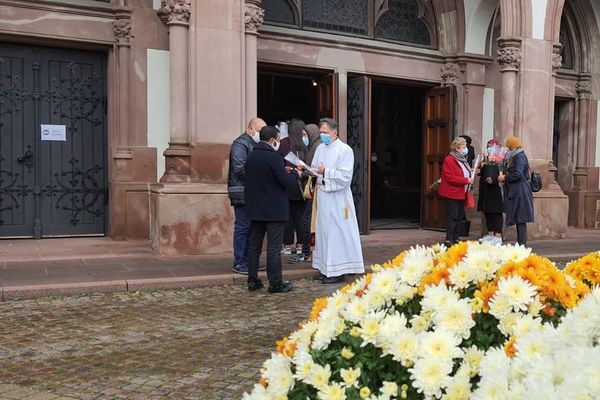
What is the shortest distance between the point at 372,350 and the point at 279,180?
4773 millimetres

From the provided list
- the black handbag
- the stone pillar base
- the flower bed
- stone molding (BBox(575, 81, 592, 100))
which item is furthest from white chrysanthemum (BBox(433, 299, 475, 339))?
stone molding (BBox(575, 81, 592, 100))

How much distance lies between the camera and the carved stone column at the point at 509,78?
1223 cm

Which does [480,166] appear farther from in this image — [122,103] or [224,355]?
[224,355]

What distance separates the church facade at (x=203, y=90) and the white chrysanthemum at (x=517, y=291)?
7322mm

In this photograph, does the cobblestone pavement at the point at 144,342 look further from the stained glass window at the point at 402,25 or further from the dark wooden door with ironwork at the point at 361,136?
the stained glass window at the point at 402,25

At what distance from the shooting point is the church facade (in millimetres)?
9172

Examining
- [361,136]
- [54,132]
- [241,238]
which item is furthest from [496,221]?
[54,132]

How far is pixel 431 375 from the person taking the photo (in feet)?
5.43

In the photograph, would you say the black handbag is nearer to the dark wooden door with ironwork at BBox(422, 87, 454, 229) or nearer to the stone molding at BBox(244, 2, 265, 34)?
the dark wooden door with ironwork at BBox(422, 87, 454, 229)

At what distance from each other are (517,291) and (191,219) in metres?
7.38

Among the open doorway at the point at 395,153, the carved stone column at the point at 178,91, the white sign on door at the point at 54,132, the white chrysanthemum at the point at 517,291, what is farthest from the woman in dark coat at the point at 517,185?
the white chrysanthemum at the point at 517,291

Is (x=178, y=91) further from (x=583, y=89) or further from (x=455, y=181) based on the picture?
(x=583, y=89)

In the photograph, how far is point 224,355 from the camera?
449 cm

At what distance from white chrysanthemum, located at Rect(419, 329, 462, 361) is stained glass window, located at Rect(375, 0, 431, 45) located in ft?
37.7
